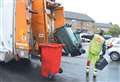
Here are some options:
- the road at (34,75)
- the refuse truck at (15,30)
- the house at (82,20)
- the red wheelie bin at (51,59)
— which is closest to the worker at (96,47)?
the road at (34,75)

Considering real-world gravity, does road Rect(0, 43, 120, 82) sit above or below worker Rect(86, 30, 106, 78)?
below

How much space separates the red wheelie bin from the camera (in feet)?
32.2

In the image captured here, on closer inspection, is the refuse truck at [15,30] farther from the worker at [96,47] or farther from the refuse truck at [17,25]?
the worker at [96,47]

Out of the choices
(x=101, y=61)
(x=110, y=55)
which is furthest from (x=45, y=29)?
(x=110, y=55)

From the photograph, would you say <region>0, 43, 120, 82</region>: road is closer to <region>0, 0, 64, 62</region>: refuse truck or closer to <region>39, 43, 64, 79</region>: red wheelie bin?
<region>39, 43, 64, 79</region>: red wheelie bin

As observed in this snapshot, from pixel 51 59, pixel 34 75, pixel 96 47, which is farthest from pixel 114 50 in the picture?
pixel 51 59

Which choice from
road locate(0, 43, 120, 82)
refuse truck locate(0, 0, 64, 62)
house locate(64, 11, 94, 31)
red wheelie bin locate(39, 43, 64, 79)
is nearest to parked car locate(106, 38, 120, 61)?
road locate(0, 43, 120, 82)

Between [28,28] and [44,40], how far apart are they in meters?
0.85

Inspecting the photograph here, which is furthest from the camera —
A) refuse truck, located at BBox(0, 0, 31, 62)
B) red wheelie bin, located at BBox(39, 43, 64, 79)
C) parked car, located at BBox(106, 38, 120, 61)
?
parked car, located at BBox(106, 38, 120, 61)

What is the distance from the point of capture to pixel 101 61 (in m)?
11.2

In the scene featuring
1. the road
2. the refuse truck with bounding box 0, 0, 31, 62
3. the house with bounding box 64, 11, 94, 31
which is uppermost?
the refuse truck with bounding box 0, 0, 31, 62

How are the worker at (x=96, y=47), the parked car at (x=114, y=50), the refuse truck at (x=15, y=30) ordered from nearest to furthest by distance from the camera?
the refuse truck at (x=15, y=30), the worker at (x=96, y=47), the parked car at (x=114, y=50)

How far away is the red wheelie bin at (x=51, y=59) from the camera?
9820 millimetres

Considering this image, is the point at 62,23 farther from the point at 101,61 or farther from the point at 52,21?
the point at 101,61
